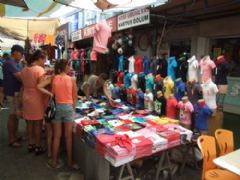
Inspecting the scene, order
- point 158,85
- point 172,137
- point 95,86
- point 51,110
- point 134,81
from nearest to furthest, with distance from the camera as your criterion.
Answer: point 172,137, point 51,110, point 158,85, point 95,86, point 134,81

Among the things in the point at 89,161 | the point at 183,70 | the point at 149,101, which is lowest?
the point at 89,161

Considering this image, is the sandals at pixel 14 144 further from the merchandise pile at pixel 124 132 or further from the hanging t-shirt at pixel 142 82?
the hanging t-shirt at pixel 142 82

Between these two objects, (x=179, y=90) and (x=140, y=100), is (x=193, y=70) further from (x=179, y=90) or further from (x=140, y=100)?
(x=140, y=100)

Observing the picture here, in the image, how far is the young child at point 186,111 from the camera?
3.19 metres

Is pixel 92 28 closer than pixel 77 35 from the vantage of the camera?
Yes

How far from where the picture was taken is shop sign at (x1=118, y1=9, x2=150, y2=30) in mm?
3826

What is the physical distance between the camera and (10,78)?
3.53 meters

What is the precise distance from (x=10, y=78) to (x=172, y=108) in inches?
100

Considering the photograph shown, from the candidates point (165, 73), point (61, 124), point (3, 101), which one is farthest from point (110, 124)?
point (3, 101)

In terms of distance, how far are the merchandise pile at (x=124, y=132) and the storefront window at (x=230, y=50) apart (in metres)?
3.51

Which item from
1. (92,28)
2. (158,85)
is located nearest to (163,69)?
(158,85)

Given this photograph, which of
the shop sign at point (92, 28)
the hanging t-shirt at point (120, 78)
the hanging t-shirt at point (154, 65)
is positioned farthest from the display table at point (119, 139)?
the shop sign at point (92, 28)

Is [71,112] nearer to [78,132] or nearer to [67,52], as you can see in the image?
[78,132]

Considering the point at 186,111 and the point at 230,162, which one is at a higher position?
the point at 186,111
